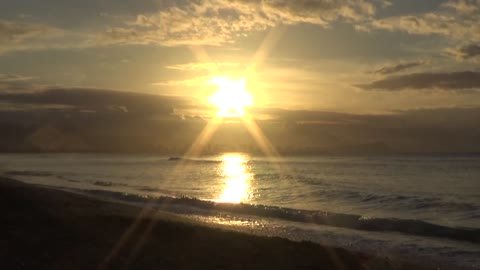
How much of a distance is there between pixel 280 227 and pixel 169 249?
8052mm

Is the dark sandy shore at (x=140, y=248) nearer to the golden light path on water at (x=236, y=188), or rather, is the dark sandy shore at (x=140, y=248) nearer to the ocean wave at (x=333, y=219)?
the ocean wave at (x=333, y=219)

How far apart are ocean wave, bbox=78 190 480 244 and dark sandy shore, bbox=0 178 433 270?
636 cm

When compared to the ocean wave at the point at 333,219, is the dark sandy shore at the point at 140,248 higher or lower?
higher

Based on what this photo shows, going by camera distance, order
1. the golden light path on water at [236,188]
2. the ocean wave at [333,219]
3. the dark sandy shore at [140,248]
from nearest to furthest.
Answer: the dark sandy shore at [140,248] < the ocean wave at [333,219] < the golden light path on water at [236,188]

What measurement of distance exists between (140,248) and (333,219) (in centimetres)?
1150

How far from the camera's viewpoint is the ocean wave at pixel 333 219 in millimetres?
17852

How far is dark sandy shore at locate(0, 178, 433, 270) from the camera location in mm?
9547

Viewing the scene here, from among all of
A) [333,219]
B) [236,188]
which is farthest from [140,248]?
[236,188]

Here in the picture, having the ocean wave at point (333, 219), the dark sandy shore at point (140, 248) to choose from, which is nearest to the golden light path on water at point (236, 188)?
the ocean wave at point (333, 219)

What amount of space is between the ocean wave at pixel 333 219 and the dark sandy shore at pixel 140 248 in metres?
6.36

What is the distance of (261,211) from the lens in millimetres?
23031

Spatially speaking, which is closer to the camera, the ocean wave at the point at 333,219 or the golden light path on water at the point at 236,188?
the ocean wave at the point at 333,219

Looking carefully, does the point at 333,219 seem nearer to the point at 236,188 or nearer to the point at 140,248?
the point at 140,248

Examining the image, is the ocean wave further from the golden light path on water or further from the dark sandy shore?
the dark sandy shore
